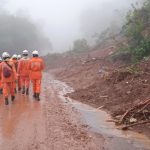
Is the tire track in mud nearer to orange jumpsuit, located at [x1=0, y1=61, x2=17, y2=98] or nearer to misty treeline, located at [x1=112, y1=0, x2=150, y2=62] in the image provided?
orange jumpsuit, located at [x1=0, y1=61, x2=17, y2=98]

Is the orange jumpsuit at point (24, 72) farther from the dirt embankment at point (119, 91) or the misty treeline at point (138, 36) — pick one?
the misty treeline at point (138, 36)

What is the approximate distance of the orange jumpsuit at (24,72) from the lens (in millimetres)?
17875

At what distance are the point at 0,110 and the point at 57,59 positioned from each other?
80.4ft

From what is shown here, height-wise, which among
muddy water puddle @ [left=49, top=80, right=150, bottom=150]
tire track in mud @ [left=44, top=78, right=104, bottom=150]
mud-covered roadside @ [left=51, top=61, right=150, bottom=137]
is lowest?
muddy water puddle @ [left=49, top=80, right=150, bottom=150]

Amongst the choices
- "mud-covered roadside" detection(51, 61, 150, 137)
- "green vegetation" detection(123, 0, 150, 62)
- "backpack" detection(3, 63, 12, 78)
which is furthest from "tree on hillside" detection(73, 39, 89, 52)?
"backpack" detection(3, 63, 12, 78)

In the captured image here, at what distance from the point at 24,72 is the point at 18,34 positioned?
948 inches

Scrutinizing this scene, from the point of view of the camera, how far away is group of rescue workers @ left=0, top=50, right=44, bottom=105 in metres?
15.4

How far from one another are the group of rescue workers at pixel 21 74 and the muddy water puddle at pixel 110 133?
1.75 m

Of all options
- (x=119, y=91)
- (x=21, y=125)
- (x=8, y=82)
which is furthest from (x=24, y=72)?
(x=21, y=125)

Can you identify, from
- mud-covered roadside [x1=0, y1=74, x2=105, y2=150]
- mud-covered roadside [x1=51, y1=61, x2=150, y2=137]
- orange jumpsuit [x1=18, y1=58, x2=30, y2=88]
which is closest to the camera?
mud-covered roadside [x1=0, y1=74, x2=105, y2=150]

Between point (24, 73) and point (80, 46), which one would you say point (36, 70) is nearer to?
point (24, 73)

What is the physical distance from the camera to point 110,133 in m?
11.3

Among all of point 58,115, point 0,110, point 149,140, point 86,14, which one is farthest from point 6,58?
point 86,14

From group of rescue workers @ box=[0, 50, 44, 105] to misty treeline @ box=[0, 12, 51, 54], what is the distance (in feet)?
72.4
